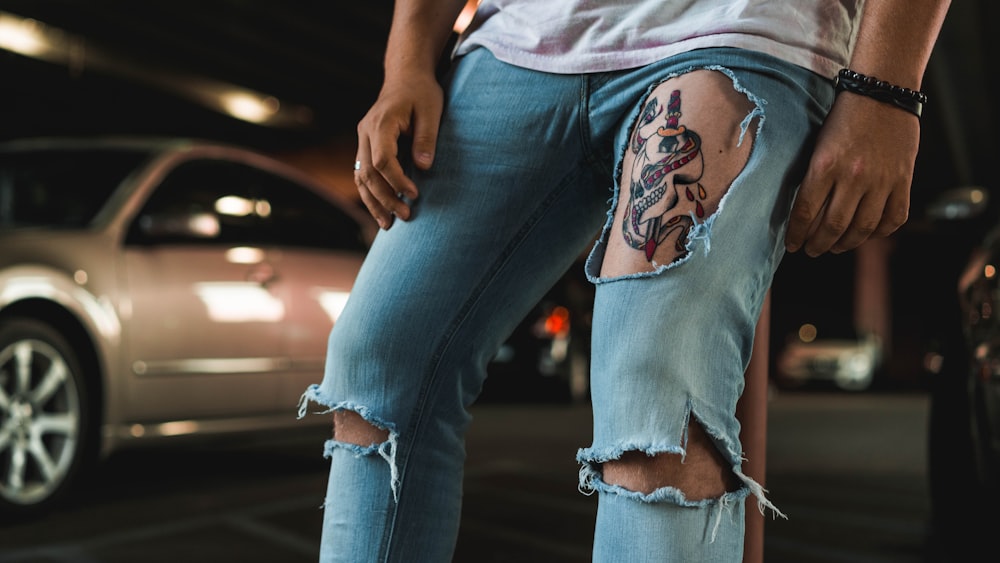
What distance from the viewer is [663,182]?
3.38 feet

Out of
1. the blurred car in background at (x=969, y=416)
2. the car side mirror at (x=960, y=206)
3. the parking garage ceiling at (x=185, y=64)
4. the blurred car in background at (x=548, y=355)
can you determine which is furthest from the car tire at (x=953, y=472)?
the parking garage ceiling at (x=185, y=64)

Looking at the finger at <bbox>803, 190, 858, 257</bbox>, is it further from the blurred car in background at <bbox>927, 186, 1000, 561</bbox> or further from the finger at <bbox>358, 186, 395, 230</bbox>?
the blurred car in background at <bbox>927, 186, 1000, 561</bbox>

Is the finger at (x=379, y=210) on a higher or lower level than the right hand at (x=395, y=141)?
lower

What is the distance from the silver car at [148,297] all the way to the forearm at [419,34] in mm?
2810

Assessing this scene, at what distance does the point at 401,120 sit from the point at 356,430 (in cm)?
36

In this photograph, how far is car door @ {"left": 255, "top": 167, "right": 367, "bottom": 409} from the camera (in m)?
4.62

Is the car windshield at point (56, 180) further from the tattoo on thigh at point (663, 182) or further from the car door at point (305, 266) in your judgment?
the tattoo on thigh at point (663, 182)

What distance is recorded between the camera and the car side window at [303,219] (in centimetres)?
482

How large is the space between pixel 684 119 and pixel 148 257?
11.3 feet

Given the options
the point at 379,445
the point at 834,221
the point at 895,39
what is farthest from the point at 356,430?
the point at 895,39

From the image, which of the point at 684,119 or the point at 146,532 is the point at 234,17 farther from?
the point at 684,119

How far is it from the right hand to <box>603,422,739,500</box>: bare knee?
1.36 feet

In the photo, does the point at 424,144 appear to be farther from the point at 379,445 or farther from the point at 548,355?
the point at 548,355

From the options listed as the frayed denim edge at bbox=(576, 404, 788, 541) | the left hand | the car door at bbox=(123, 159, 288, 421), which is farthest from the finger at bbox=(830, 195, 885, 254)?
the car door at bbox=(123, 159, 288, 421)
